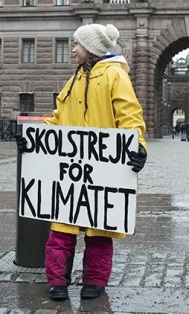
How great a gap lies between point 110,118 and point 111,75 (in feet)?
0.99

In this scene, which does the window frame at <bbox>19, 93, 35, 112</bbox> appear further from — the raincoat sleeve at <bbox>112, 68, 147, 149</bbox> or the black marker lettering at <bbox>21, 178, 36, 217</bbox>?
the raincoat sleeve at <bbox>112, 68, 147, 149</bbox>

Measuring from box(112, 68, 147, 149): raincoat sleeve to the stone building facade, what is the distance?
118 feet

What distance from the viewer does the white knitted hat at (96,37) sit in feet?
14.9

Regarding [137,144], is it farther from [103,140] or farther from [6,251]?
[6,251]

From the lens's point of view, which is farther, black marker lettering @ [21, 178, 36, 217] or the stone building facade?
the stone building facade

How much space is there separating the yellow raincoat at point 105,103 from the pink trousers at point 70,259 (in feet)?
0.26

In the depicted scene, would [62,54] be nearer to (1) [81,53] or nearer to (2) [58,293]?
(1) [81,53]

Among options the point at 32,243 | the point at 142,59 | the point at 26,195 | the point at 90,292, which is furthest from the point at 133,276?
the point at 142,59

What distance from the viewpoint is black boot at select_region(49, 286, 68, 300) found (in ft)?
14.4

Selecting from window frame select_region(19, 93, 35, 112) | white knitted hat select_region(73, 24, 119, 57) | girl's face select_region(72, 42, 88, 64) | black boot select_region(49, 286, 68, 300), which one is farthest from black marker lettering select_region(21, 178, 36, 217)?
window frame select_region(19, 93, 35, 112)

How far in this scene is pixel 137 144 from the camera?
14.1ft

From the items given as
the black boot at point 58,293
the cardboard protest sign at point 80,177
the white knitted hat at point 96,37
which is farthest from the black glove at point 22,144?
the black boot at point 58,293

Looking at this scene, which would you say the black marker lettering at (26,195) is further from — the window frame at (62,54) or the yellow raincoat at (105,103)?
the window frame at (62,54)

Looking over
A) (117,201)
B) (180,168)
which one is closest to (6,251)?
(117,201)
